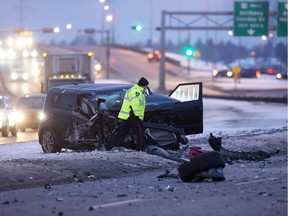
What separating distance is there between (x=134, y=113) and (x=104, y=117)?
1168mm

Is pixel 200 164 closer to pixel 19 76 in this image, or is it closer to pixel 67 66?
pixel 67 66

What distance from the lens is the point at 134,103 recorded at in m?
18.9

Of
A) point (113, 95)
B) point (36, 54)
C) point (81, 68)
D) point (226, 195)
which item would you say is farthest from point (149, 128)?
point (36, 54)

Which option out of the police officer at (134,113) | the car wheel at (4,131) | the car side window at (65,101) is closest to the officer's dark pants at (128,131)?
the police officer at (134,113)

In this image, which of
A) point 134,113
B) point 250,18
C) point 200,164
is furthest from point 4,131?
point 250,18

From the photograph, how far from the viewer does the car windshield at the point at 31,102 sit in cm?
3831

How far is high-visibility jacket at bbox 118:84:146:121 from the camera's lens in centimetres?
1890

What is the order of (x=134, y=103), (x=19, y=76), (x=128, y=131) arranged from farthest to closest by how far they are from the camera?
(x=19, y=76), (x=128, y=131), (x=134, y=103)

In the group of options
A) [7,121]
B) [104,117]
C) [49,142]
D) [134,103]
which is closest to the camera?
[134,103]

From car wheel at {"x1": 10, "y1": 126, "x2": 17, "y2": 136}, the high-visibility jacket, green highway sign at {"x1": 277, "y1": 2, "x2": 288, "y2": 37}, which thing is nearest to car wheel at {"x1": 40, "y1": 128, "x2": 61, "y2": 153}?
the high-visibility jacket

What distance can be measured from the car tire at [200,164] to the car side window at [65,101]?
7.26 metres

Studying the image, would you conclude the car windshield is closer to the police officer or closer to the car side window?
the car side window

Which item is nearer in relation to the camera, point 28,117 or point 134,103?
point 134,103

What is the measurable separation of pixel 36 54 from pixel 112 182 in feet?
392
